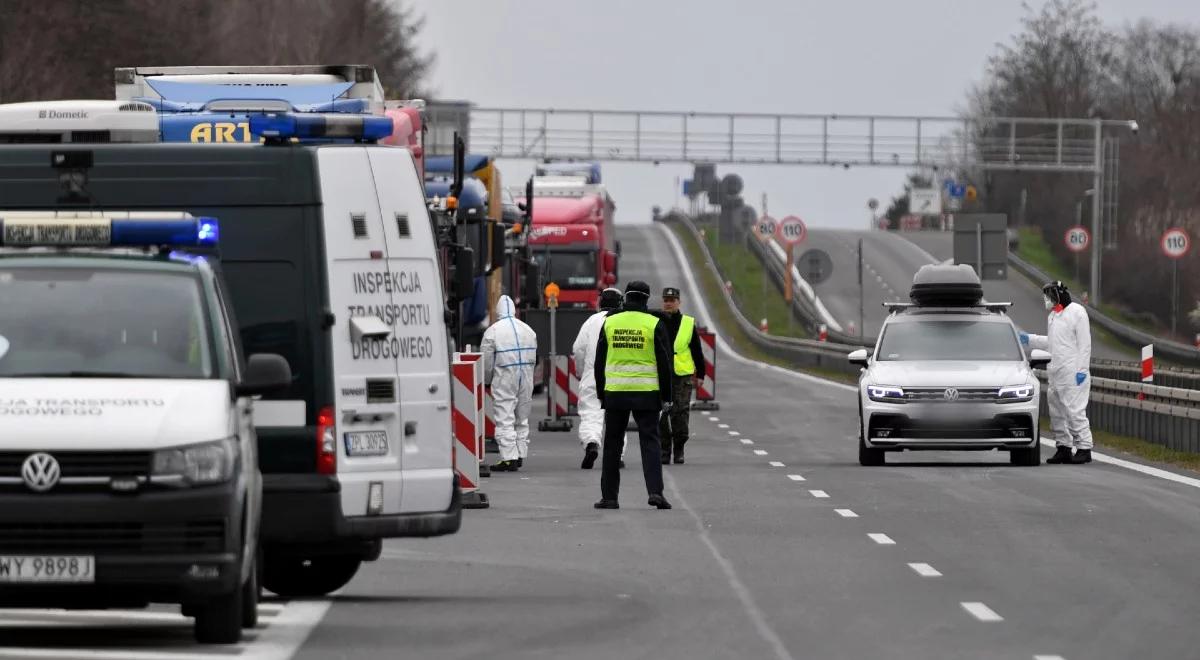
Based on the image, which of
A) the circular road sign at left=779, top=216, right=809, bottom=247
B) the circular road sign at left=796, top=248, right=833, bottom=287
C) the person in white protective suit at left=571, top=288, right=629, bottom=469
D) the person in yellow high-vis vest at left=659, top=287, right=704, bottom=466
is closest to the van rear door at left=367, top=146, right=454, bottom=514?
the person in yellow high-vis vest at left=659, top=287, right=704, bottom=466

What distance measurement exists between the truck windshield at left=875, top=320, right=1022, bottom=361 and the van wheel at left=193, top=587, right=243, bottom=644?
15.1 meters

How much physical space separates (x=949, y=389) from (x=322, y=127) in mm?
12488

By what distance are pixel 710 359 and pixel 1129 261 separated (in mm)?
49880

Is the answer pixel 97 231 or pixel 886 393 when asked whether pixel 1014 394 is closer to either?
pixel 886 393

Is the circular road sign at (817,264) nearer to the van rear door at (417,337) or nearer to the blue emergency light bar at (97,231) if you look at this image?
the van rear door at (417,337)

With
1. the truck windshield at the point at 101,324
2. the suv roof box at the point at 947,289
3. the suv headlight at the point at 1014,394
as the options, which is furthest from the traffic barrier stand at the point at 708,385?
the truck windshield at the point at 101,324

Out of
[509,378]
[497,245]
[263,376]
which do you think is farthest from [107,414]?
[509,378]

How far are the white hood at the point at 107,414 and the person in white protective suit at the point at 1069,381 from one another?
15492 mm

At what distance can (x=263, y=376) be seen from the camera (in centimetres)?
1086

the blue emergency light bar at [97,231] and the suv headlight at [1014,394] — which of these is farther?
the suv headlight at [1014,394]

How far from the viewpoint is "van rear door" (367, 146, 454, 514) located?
12680 mm

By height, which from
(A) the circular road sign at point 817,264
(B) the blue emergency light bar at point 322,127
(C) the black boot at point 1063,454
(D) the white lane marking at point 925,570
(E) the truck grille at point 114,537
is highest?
(B) the blue emergency light bar at point 322,127

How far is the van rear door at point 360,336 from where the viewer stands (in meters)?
12.4

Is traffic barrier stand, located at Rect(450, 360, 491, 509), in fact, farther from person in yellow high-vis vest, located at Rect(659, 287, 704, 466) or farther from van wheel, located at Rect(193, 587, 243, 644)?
van wheel, located at Rect(193, 587, 243, 644)
